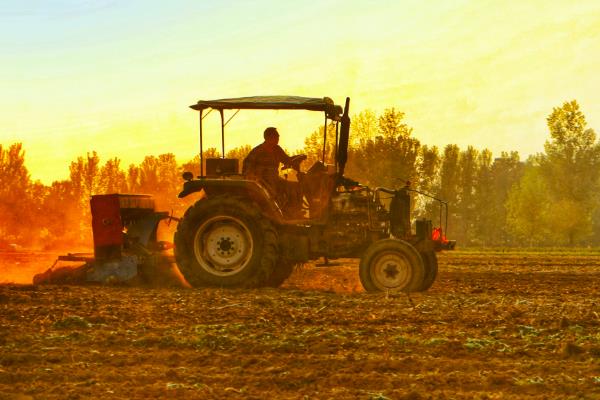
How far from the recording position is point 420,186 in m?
55.0

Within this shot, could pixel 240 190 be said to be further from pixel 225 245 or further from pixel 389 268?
pixel 389 268

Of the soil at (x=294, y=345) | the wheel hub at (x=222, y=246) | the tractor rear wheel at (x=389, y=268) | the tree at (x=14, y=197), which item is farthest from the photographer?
the tree at (x=14, y=197)

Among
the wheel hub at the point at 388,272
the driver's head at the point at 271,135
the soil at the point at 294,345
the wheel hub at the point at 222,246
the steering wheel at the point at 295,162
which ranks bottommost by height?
the soil at the point at 294,345

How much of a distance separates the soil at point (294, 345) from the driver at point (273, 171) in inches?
63.1

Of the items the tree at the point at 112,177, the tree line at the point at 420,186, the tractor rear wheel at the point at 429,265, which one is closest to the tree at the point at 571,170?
the tree line at the point at 420,186

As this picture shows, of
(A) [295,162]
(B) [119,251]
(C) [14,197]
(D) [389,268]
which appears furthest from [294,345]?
(C) [14,197]

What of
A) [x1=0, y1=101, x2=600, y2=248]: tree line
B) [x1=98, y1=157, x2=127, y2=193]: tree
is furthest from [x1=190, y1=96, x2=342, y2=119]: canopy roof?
[x1=98, y1=157, x2=127, y2=193]: tree

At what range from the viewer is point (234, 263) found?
1219cm

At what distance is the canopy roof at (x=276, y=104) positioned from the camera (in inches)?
460

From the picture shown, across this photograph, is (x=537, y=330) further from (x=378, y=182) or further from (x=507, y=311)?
(x=378, y=182)

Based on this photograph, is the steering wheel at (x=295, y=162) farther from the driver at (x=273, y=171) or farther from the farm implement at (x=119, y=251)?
the farm implement at (x=119, y=251)

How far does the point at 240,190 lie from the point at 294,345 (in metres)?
5.35

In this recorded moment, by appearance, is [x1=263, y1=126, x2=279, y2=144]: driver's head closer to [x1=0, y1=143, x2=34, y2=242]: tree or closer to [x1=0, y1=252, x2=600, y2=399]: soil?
[x1=0, y1=252, x2=600, y2=399]: soil

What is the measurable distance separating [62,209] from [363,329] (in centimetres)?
4186
